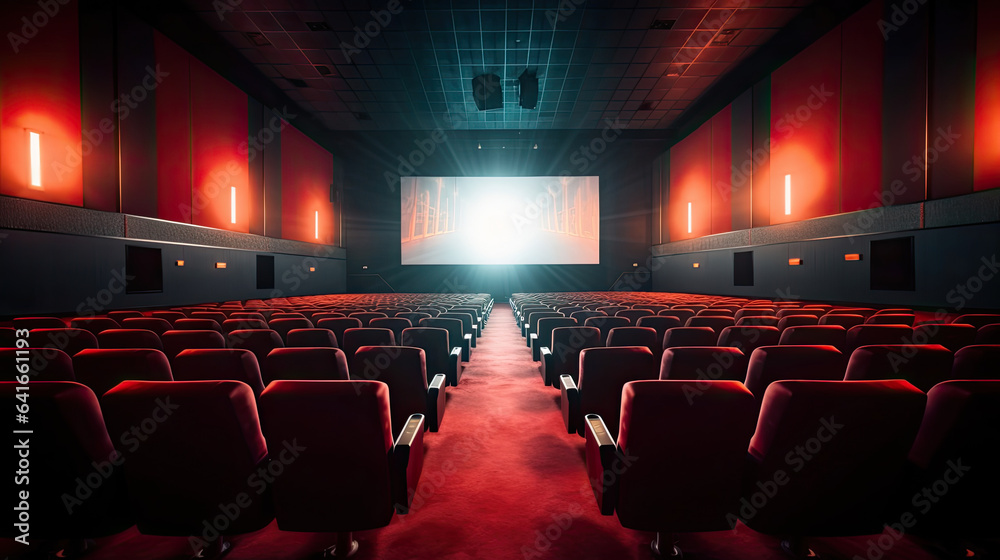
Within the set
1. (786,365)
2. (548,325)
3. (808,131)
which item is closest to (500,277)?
(808,131)

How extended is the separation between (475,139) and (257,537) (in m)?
13.9

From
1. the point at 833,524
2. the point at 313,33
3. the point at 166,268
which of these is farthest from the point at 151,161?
the point at 833,524

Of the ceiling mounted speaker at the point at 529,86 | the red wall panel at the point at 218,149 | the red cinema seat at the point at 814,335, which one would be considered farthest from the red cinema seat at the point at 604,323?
the red wall panel at the point at 218,149

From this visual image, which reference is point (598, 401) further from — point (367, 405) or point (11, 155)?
point (11, 155)

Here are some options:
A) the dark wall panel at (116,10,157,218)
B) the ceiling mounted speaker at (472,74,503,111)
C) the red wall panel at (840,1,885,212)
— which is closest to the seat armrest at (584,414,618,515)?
the red wall panel at (840,1,885,212)

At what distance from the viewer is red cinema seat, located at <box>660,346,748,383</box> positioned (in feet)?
6.66

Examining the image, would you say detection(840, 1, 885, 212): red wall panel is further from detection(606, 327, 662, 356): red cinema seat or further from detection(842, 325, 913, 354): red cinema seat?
detection(606, 327, 662, 356): red cinema seat

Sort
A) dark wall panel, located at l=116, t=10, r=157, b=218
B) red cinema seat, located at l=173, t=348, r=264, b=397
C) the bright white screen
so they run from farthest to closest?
1. the bright white screen
2. dark wall panel, located at l=116, t=10, r=157, b=218
3. red cinema seat, located at l=173, t=348, r=264, b=397

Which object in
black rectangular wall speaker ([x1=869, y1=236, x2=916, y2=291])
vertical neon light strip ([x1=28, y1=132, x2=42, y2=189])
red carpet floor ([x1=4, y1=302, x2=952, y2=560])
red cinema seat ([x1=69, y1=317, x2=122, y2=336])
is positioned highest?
vertical neon light strip ([x1=28, y1=132, x2=42, y2=189])

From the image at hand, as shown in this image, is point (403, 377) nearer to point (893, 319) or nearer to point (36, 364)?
point (36, 364)

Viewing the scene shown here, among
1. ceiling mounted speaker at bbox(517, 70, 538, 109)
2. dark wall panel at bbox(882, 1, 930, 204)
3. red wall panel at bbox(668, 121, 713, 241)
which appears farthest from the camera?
red wall panel at bbox(668, 121, 713, 241)

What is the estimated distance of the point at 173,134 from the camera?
7.73m

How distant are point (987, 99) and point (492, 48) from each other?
7749 millimetres

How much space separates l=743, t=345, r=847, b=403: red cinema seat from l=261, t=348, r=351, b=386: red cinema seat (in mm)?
1963
